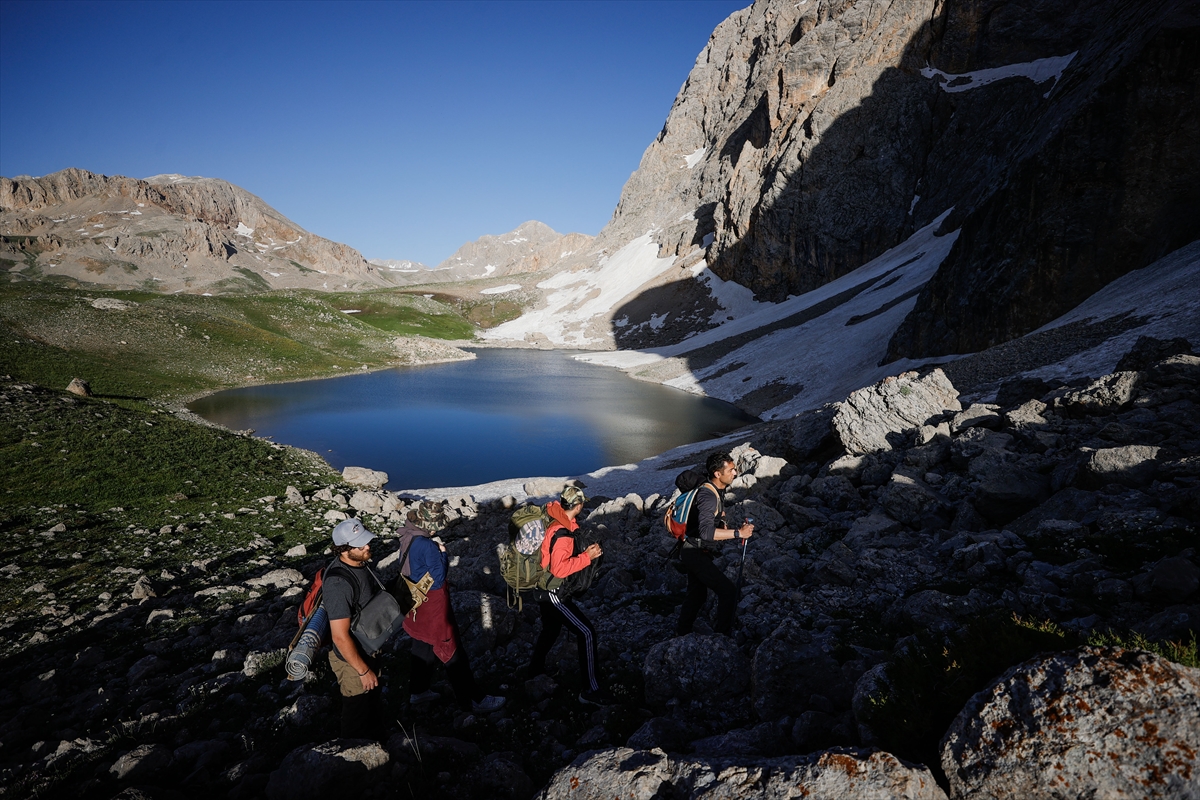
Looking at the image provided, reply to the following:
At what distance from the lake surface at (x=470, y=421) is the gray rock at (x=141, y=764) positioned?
21.6m

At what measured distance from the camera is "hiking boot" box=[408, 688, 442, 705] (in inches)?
259

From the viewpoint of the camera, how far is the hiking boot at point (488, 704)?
646cm

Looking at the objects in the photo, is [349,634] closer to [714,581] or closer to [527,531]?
[527,531]

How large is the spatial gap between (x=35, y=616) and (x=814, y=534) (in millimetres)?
15484

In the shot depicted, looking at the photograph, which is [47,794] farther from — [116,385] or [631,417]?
[116,385]

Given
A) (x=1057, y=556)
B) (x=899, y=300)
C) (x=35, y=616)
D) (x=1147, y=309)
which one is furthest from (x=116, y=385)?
(x=899, y=300)

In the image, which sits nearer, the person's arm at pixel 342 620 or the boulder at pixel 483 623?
the person's arm at pixel 342 620

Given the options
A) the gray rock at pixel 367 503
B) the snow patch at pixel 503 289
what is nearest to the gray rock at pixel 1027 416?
the gray rock at pixel 367 503

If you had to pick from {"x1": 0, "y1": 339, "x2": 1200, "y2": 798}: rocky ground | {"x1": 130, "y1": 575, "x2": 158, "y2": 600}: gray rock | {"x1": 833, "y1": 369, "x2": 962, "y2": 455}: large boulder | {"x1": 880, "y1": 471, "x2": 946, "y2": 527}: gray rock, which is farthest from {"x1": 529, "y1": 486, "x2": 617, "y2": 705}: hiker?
{"x1": 833, "y1": 369, "x2": 962, "y2": 455}: large boulder

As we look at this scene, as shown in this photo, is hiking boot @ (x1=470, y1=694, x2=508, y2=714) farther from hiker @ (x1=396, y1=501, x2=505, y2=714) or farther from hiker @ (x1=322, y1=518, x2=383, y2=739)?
hiker @ (x1=322, y1=518, x2=383, y2=739)

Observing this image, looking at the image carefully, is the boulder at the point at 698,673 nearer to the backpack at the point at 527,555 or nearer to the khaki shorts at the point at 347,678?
the backpack at the point at 527,555

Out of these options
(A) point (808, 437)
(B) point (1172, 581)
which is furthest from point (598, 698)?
(A) point (808, 437)

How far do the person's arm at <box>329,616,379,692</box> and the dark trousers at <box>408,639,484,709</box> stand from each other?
114cm

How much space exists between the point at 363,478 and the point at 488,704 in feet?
66.0
